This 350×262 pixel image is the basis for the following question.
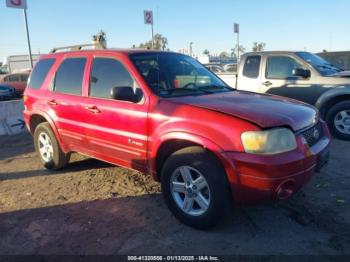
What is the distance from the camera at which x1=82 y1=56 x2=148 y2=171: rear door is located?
170 inches

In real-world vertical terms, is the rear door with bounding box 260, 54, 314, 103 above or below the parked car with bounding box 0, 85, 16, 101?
above

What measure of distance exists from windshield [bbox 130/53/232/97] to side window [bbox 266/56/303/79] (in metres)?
3.42

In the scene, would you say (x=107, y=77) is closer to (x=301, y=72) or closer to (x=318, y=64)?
(x=301, y=72)

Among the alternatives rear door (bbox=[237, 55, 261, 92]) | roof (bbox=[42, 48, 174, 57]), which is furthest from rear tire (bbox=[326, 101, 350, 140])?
roof (bbox=[42, 48, 174, 57])

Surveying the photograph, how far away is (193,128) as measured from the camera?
3701mm

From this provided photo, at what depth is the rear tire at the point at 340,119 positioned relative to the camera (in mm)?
7512

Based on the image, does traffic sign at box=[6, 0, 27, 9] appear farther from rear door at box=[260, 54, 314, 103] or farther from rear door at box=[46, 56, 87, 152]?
rear door at box=[260, 54, 314, 103]

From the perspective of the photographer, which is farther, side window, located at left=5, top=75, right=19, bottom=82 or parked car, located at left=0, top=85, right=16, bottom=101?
side window, located at left=5, top=75, right=19, bottom=82

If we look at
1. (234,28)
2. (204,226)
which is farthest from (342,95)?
(234,28)

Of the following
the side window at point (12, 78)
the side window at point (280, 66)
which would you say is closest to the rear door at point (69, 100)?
the side window at point (280, 66)

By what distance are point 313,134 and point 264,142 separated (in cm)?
91

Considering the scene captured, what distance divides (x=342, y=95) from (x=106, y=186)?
16.6 feet

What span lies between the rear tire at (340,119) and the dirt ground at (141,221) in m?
2.00

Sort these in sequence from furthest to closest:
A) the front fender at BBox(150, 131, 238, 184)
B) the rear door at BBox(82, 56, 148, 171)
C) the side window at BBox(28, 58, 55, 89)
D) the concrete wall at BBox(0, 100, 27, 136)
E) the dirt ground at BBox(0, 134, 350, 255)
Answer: the concrete wall at BBox(0, 100, 27, 136), the side window at BBox(28, 58, 55, 89), the rear door at BBox(82, 56, 148, 171), the dirt ground at BBox(0, 134, 350, 255), the front fender at BBox(150, 131, 238, 184)
